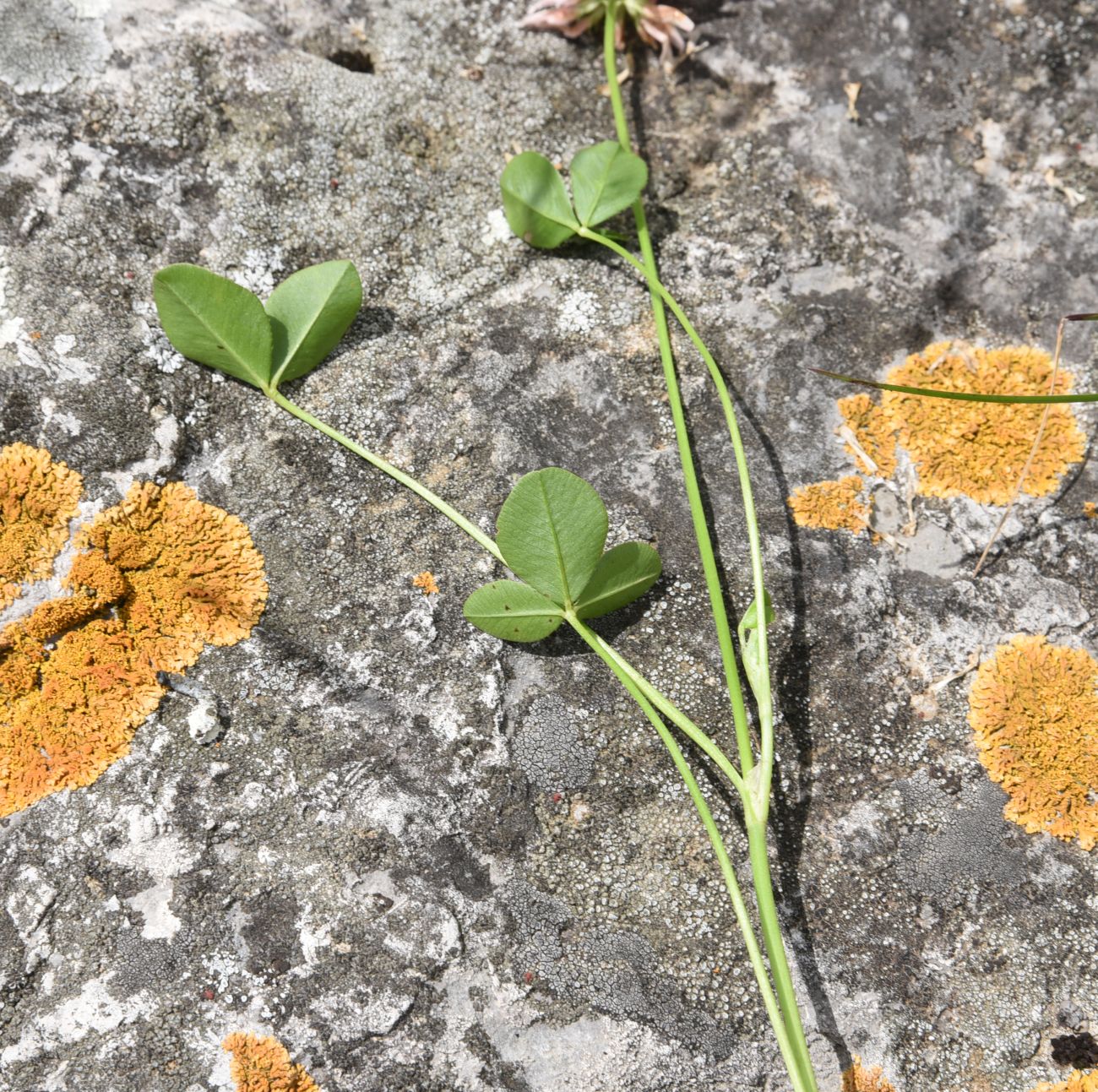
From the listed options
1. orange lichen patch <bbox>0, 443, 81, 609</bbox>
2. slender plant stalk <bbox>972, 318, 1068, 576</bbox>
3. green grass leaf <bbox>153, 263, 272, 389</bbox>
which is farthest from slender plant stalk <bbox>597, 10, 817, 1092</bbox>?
orange lichen patch <bbox>0, 443, 81, 609</bbox>

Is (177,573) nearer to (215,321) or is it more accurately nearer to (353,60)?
(215,321)

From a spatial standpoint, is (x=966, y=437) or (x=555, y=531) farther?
(x=966, y=437)

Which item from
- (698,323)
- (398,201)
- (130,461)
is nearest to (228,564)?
(130,461)

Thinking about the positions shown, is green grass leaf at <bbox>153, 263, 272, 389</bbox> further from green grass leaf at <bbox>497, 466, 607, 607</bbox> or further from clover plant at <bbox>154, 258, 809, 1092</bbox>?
green grass leaf at <bbox>497, 466, 607, 607</bbox>

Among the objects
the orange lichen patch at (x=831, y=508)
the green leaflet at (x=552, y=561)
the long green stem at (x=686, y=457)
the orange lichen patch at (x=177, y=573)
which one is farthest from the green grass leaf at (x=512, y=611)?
the orange lichen patch at (x=831, y=508)

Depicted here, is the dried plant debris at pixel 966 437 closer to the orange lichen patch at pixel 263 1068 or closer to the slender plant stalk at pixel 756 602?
the slender plant stalk at pixel 756 602

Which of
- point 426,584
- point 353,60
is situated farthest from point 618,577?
point 353,60
